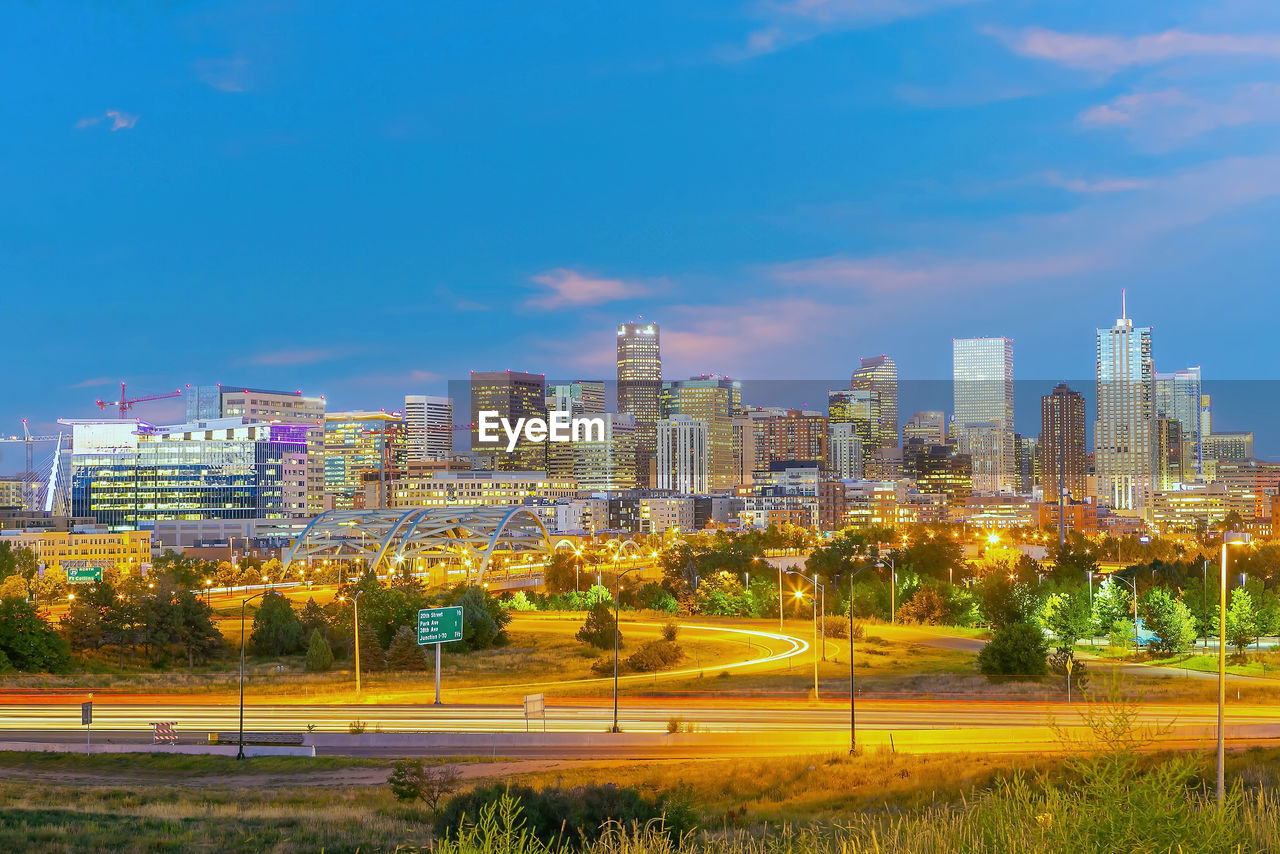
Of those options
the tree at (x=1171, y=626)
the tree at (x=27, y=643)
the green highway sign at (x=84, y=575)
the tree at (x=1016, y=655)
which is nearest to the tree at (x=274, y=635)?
the tree at (x=27, y=643)

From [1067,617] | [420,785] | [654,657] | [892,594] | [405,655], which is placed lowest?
[405,655]

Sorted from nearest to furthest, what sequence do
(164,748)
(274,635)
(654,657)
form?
(164,748) → (654,657) → (274,635)

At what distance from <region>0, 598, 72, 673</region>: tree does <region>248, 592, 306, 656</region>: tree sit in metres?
10.0

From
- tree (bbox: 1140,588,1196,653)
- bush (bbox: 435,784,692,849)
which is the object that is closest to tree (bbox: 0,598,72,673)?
bush (bbox: 435,784,692,849)

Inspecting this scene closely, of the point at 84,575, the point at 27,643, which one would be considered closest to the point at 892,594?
the point at 27,643

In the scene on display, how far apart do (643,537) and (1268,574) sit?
10092 centimetres

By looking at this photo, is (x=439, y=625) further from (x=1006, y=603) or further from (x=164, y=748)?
(x=1006, y=603)

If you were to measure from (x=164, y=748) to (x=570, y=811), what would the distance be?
77.5 feet

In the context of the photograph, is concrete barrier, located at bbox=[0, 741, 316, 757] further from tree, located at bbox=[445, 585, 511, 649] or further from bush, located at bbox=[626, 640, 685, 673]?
tree, located at bbox=[445, 585, 511, 649]

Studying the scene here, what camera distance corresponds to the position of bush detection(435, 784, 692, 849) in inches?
694

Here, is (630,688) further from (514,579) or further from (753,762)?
(514,579)

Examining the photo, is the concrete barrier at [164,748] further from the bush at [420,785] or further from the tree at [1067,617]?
the tree at [1067,617]

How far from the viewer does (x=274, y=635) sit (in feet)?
215

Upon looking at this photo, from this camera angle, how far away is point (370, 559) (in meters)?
115
